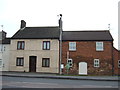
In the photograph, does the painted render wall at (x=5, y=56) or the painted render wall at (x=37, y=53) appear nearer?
the painted render wall at (x=37, y=53)

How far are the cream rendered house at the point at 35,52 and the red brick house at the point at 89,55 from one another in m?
1.69

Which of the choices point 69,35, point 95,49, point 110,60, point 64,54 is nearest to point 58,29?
point 69,35

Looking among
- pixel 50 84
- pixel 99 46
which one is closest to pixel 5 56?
pixel 99 46

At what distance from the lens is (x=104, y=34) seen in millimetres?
36500

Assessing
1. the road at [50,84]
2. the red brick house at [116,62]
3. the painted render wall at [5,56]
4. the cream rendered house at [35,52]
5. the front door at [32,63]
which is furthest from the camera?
the painted render wall at [5,56]

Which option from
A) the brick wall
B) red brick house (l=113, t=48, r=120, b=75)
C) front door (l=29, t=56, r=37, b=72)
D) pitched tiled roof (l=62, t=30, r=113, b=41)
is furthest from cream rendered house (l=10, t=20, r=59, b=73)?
red brick house (l=113, t=48, r=120, b=75)

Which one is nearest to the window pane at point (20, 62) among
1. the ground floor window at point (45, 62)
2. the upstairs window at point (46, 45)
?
the ground floor window at point (45, 62)

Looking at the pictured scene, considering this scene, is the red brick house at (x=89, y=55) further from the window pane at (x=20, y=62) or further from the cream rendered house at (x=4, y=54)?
the cream rendered house at (x=4, y=54)

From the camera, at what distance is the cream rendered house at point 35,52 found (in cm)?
3503

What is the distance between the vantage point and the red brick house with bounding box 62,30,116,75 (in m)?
34.0

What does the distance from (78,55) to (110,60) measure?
5.16m

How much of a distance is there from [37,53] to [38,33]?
3925 millimetres

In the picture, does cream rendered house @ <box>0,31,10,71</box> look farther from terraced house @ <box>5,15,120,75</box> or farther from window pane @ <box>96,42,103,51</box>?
window pane @ <box>96,42,103,51</box>

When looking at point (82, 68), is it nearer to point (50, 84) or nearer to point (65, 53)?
point (65, 53)
